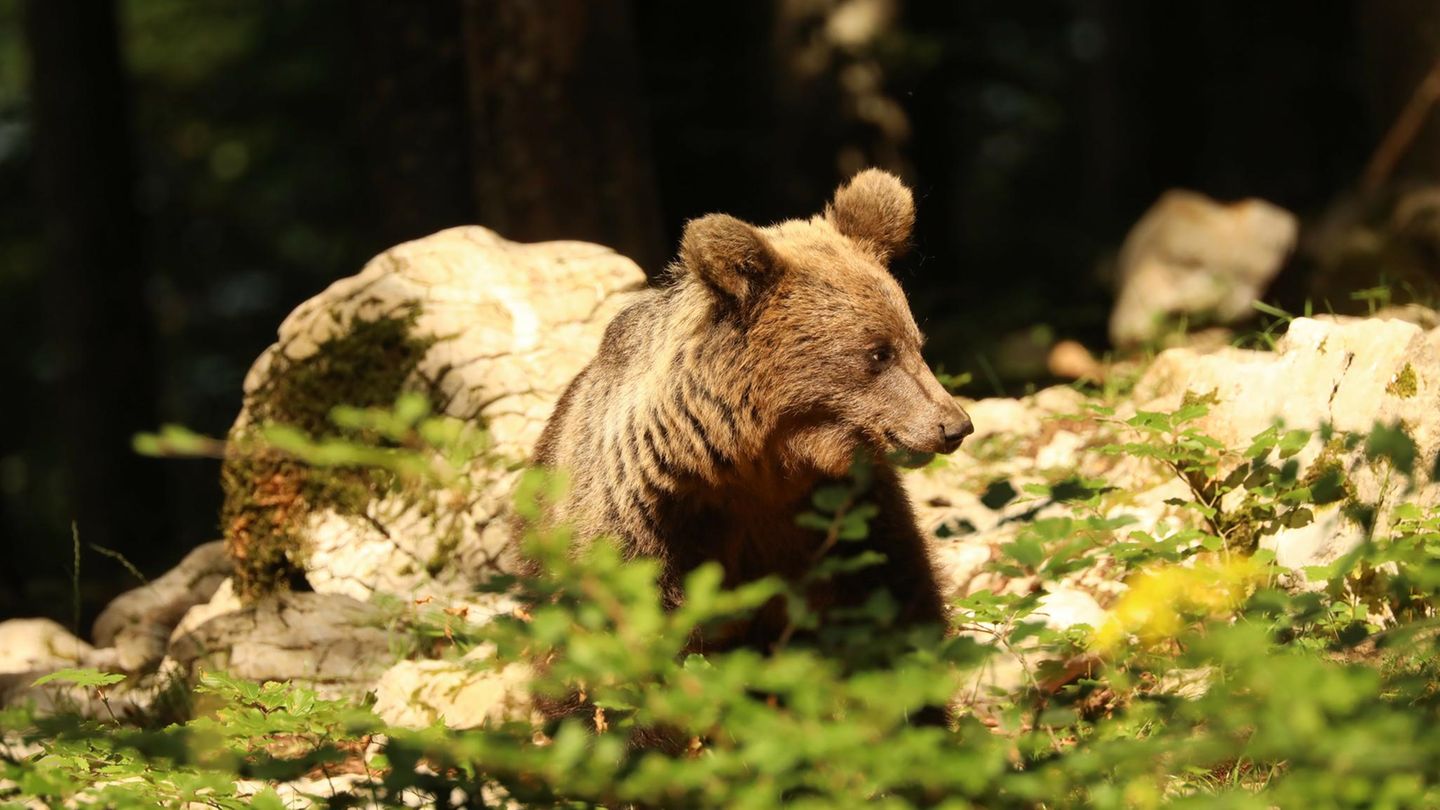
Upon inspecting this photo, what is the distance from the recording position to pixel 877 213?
4.67 meters

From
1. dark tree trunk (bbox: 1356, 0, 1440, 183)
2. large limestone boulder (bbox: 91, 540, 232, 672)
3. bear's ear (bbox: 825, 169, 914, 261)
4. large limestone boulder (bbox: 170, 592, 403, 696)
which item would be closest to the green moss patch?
bear's ear (bbox: 825, 169, 914, 261)

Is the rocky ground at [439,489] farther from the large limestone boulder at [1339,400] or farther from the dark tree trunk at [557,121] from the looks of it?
the dark tree trunk at [557,121]

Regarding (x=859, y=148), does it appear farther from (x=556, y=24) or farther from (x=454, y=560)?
(x=454, y=560)

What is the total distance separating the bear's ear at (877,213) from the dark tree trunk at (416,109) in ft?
16.4

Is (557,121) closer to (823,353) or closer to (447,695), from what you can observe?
(447,695)

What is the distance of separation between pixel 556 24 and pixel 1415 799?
710cm

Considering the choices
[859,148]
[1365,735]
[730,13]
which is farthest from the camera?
[730,13]

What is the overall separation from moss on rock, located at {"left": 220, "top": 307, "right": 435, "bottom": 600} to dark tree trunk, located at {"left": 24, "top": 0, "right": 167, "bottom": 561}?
17.3 ft

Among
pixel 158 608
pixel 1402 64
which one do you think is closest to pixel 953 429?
pixel 158 608

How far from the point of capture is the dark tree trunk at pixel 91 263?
11219 mm

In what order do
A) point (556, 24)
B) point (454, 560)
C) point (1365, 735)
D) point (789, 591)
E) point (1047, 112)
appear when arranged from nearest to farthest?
point (1365, 735), point (789, 591), point (454, 560), point (556, 24), point (1047, 112)

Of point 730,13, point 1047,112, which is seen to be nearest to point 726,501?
point 730,13

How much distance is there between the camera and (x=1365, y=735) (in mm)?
1975

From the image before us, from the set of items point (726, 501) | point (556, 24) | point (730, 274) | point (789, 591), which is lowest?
point (726, 501)
